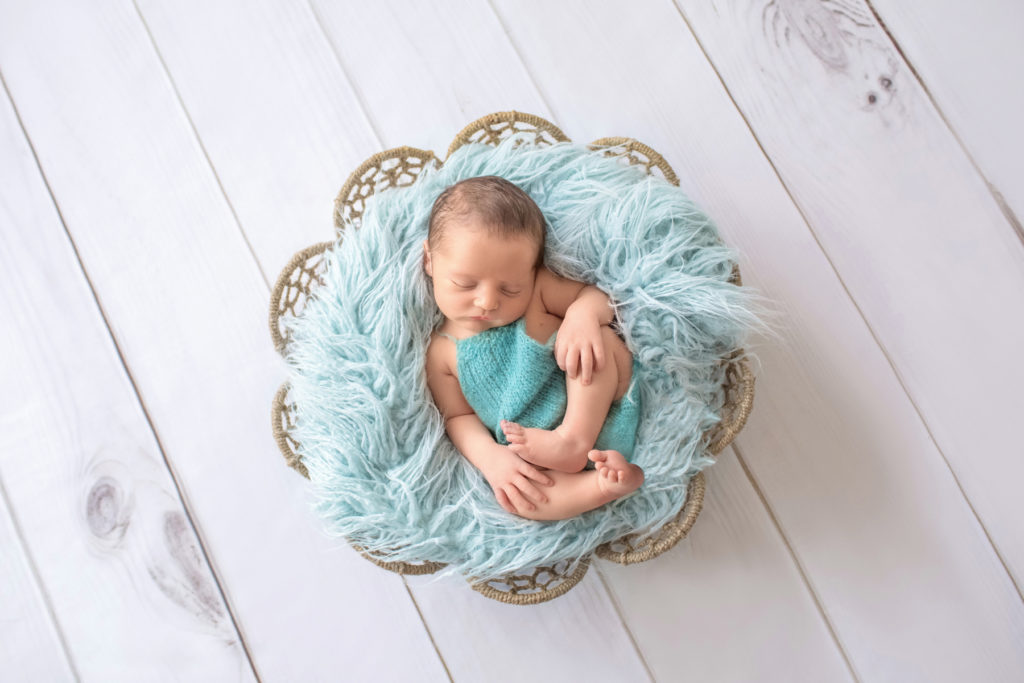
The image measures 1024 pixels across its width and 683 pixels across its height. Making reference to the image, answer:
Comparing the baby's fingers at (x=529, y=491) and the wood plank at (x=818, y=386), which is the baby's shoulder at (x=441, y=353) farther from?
the wood plank at (x=818, y=386)

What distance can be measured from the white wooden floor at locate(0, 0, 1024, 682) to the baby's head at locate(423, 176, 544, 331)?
385 millimetres

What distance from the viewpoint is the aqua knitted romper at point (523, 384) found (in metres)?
1.29

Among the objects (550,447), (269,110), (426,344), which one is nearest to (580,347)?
(550,447)

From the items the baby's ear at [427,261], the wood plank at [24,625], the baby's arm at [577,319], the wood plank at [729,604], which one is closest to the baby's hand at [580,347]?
the baby's arm at [577,319]

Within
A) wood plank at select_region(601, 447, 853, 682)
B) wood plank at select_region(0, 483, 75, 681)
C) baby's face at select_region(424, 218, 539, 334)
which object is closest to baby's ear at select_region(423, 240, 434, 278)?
baby's face at select_region(424, 218, 539, 334)

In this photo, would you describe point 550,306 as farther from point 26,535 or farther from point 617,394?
point 26,535

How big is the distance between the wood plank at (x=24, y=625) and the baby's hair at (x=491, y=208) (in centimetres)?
101

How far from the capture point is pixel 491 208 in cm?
117

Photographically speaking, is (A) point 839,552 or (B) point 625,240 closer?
(B) point 625,240

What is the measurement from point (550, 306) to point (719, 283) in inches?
11.3

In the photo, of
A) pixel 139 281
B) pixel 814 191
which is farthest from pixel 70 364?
pixel 814 191

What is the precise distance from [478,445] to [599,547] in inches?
10.4

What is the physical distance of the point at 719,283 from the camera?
1.24 meters

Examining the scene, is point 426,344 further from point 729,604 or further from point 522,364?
point 729,604
